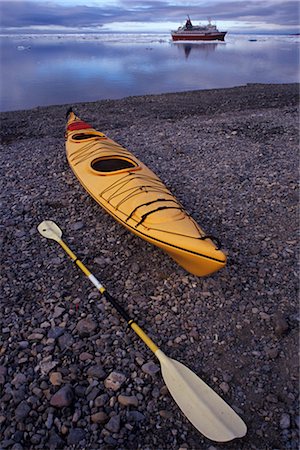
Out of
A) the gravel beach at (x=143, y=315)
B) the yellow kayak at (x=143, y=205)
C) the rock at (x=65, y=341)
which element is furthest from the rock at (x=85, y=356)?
the yellow kayak at (x=143, y=205)

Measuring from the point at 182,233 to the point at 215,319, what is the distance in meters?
0.90

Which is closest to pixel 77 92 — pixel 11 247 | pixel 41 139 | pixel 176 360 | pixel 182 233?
pixel 41 139

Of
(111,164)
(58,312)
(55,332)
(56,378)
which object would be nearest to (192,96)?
(111,164)

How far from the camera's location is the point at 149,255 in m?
3.98

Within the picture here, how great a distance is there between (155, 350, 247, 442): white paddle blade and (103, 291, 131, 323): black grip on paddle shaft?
1.56ft

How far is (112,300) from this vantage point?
3225 mm

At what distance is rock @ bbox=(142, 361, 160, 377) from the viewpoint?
268 centimetres

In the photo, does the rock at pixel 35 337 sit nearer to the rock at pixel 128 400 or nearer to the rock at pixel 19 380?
the rock at pixel 19 380

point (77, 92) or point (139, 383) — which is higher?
point (77, 92)

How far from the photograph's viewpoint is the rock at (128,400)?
244 cm

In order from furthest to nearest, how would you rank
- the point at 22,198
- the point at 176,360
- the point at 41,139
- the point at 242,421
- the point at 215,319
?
the point at 41,139
the point at 22,198
the point at 215,319
the point at 176,360
the point at 242,421

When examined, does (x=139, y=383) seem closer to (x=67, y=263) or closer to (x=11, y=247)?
(x=67, y=263)

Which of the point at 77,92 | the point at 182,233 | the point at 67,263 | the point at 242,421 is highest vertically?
the point at 77,92

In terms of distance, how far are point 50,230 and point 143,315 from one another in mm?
1876
